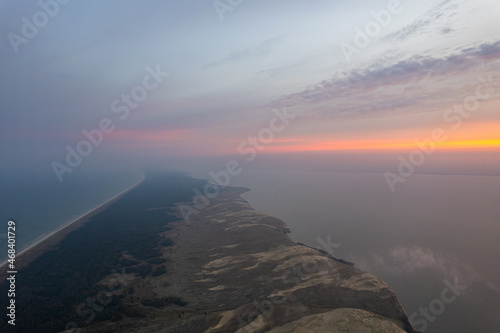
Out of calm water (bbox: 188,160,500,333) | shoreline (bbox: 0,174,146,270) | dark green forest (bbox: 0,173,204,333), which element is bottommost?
calm water (bbox: 188,160,500,333)

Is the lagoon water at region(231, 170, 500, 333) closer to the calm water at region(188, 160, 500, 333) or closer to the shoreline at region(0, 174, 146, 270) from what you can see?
the calm water at region(188, 160, 500, 333)

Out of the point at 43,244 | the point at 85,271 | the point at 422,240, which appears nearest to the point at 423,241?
the point at 422,240

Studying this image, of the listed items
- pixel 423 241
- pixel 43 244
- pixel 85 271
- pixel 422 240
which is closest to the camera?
pixel 85 271

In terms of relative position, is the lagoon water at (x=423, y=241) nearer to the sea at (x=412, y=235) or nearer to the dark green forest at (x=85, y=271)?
the sea at (x=412, y=235)

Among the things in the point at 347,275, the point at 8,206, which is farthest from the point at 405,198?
the point at 8,206

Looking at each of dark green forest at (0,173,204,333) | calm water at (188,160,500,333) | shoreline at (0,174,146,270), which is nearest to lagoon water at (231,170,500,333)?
calm water at (188,160,500,333)

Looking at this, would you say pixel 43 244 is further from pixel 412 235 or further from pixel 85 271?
pixel 412 235

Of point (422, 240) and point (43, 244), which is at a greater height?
point (43, 244)

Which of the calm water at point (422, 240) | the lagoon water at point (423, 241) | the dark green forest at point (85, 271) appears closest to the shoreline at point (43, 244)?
the dark green forest at point (85, 271)

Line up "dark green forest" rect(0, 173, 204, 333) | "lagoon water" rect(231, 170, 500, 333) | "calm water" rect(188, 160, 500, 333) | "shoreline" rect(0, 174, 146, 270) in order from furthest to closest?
"shoreline" rect(0, 174, 146, 270) → "calm water" rect(188, 160, 500, 333) → "lagoon water" rect(231, 170, 500, 333) → "dark green forest" rect(0, 173, 204, 333)
